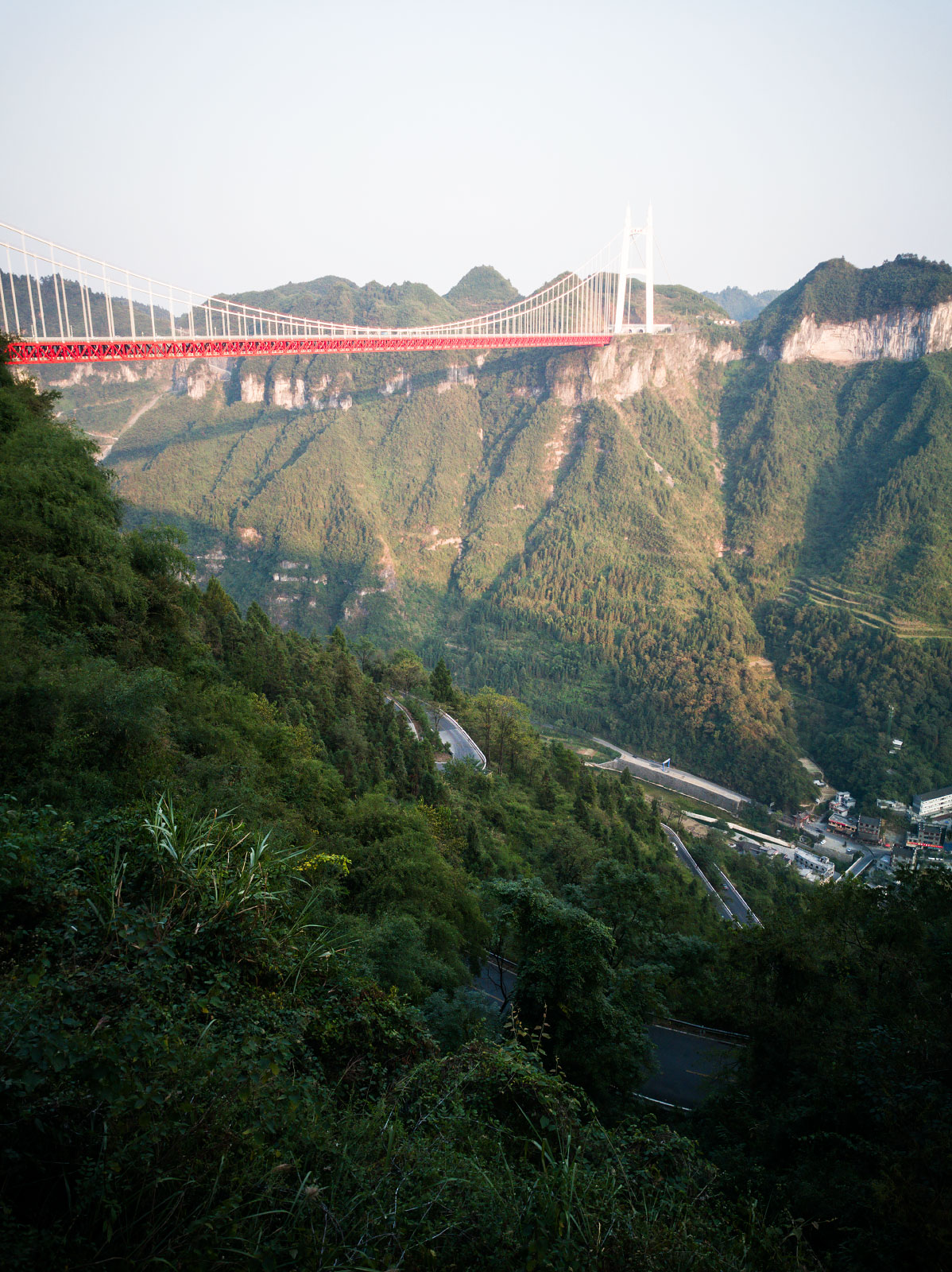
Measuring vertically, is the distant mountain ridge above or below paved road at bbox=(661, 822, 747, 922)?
above

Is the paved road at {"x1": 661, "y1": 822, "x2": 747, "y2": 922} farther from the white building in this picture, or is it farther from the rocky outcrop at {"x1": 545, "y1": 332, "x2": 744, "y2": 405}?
the rocky outcrop at {"x1": 545, "y1": 332, "x2": 744, "y2": 405}

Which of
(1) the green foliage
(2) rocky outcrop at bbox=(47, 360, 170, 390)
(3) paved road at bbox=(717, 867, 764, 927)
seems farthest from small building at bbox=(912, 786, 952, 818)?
(2) rocky outcrop at bbox=(47, 360, 170, 390)

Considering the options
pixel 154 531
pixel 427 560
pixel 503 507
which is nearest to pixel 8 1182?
pixel 154 531

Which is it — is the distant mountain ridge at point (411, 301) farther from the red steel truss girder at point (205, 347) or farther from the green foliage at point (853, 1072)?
the green foliage at point (853, 1072)

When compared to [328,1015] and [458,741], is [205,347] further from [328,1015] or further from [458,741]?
[328,1015]

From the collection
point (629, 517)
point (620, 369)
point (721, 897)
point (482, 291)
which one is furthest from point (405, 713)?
point (482, 291)

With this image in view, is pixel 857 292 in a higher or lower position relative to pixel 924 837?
higher
